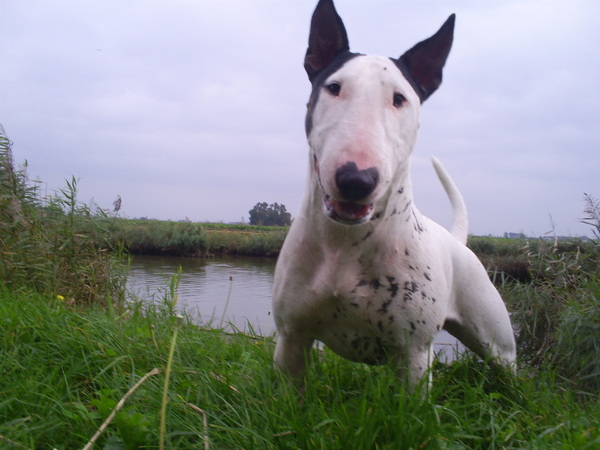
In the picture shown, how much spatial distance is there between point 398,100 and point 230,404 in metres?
1.46

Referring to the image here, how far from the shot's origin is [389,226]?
205cm

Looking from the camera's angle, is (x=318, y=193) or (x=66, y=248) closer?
(x=318, y=193)

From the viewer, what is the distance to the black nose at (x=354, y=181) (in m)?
1.55

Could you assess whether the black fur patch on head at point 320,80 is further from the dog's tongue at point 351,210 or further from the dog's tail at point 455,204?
the dog's tail at point 455,204

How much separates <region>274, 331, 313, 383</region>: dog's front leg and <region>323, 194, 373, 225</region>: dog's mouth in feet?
2.61

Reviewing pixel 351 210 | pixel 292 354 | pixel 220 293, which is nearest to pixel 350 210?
pixel 351 210

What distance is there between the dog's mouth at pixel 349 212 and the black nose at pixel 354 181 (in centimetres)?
7

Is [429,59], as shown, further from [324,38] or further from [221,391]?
[221,391]

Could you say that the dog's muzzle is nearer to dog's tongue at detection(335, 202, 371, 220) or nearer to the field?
dog's tongue at detection(335, 202, 371, 220)

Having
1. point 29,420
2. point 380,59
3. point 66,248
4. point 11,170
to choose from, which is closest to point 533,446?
point 380,59

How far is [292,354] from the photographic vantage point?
2262mm

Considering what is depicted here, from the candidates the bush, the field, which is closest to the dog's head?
the field

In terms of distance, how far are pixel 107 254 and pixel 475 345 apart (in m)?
4.12

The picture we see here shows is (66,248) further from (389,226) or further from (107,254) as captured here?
(389,226)
